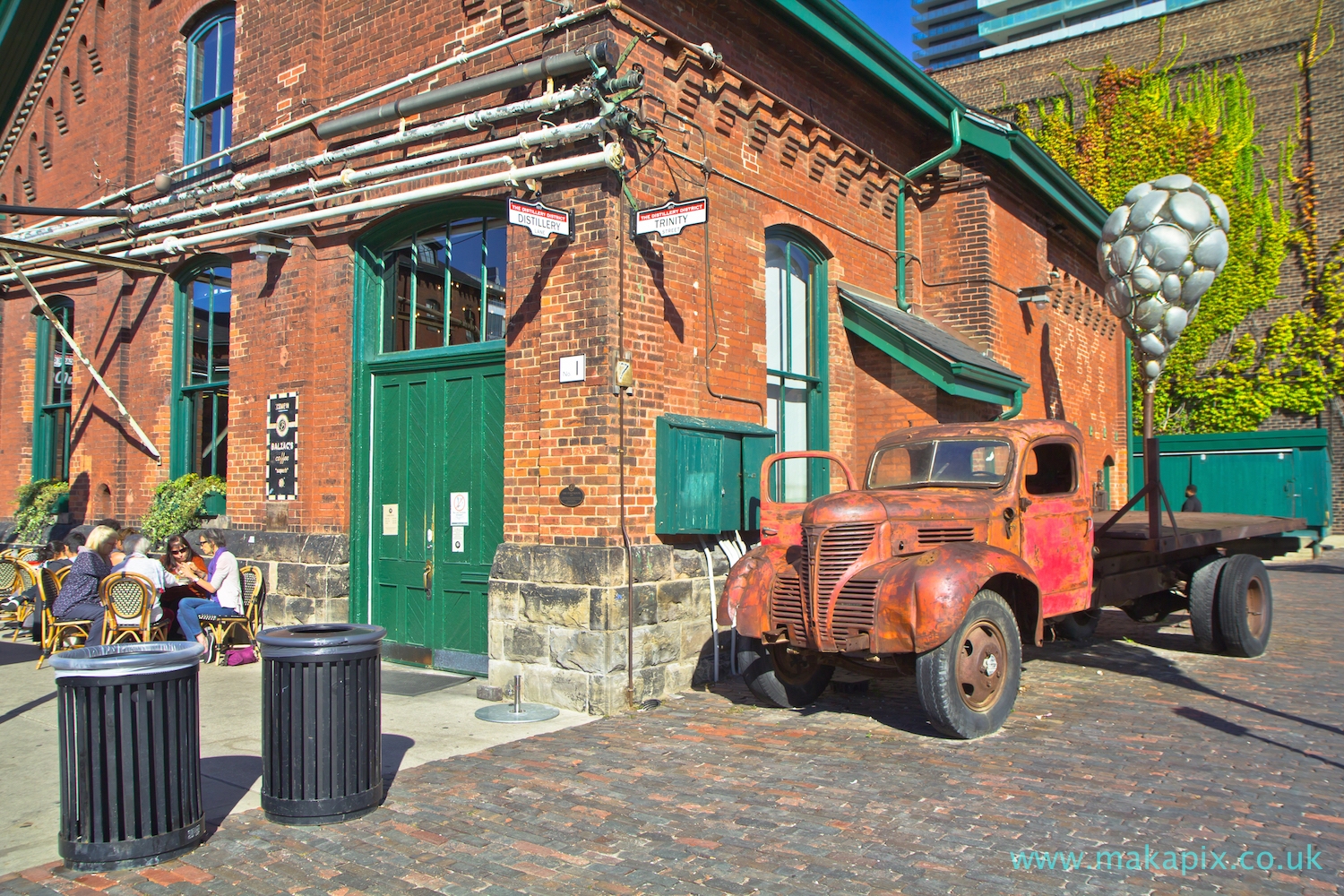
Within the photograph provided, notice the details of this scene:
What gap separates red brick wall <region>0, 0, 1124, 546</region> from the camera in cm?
771

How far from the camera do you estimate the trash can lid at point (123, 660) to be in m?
4.28

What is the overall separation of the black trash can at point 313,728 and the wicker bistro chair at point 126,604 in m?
4.31

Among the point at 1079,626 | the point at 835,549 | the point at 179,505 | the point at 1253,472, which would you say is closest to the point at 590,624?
the point at 835,549

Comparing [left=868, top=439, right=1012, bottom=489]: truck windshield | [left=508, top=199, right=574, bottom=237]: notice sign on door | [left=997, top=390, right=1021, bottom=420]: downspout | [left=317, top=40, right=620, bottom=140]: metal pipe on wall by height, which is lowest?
[left=868, top=439, right=1012, bottom=489]: truck windshield

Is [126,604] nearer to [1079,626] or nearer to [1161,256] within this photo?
[1079,626]

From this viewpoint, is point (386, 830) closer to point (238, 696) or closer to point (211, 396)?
point (238, 696)

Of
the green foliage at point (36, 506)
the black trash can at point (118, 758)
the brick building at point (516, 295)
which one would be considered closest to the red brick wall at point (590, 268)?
the brick building at point (516, 295)

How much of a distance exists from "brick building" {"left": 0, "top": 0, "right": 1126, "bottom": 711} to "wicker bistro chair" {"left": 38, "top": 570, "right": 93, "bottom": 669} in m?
1.67

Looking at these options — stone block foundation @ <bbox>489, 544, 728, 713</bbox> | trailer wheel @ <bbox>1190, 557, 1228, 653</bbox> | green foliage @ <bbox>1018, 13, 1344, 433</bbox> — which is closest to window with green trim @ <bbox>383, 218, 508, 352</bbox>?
stone block foundation @ <bbox>489, 544, 728, 713</bbox>

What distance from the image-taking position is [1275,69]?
2606 cm

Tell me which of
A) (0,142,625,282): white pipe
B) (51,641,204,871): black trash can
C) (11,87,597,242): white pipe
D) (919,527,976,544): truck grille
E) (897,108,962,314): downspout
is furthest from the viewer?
(897,108,962,314): downspout

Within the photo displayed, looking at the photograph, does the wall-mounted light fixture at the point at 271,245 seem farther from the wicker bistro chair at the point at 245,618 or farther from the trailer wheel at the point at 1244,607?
the trailer wheel at the point at 1244,607

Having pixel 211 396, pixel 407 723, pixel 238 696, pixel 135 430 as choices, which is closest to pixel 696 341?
pixel 407 723

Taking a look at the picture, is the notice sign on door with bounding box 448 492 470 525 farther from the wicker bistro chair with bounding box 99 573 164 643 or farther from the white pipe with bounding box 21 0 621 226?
the white pipe with bounding box 21 0 621 226
